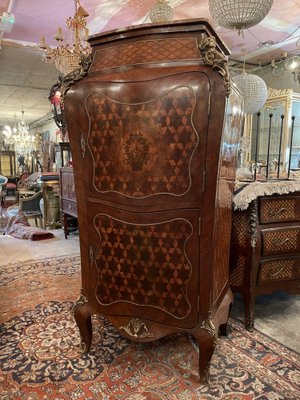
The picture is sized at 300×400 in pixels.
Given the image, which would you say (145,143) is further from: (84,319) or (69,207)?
(69,207)

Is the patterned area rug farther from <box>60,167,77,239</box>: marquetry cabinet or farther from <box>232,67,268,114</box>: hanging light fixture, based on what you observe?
<box>232,67,268,114</box>: hanging light fixture

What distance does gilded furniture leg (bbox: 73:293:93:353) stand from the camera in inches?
59.7

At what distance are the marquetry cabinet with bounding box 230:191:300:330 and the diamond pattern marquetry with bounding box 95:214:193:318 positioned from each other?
1.98ft

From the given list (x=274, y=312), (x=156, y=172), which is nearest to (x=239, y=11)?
(x=156, y=172)

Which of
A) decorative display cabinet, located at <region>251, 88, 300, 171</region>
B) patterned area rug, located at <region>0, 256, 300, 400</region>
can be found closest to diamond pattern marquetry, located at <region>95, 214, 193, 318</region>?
patterned area rug, located at <region>0, 256, 300, 400</region>

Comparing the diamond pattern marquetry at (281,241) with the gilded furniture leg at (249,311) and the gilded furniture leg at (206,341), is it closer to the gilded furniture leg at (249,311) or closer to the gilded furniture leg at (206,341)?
the gilded furniture leg at (249,311)

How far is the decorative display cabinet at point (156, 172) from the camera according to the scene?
1.14m

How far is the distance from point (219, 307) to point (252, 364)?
1.08 ft

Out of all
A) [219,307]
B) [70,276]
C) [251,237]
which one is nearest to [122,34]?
[251,237]

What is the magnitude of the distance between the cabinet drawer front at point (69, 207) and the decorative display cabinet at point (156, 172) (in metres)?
2.00

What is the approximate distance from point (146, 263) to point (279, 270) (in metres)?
0.95

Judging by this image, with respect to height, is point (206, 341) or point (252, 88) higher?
point (252, 88)

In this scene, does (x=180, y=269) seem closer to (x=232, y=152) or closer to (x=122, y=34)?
(x=232, y=152)

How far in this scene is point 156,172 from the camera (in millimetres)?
1207
